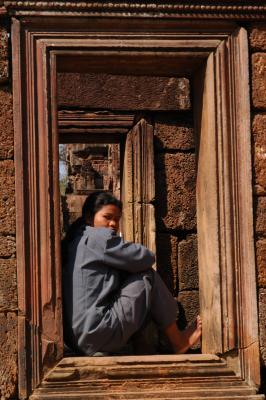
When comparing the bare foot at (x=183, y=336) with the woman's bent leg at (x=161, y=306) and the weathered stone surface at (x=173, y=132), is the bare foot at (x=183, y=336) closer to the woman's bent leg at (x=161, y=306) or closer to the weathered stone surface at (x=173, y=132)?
the woman's bent leg at (x=161, y=306)

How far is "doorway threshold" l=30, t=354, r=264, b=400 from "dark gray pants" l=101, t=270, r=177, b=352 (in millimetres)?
317

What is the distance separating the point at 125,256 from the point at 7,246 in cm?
77

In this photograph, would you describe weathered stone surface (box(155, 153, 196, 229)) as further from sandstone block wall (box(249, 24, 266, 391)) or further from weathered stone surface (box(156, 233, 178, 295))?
sandstone block wall (box(249, 24, 266, 391))

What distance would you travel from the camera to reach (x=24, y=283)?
6.06 metres

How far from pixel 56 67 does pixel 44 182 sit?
719 mm

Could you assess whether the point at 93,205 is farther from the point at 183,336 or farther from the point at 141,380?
the point at 141,380

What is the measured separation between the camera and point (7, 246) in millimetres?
6113

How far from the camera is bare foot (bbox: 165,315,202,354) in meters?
6.71

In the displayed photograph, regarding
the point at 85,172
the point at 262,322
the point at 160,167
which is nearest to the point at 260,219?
the point at 262,322

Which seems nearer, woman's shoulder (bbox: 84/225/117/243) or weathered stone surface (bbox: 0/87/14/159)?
weathered stone surface (bbox: 0/87/14/159)

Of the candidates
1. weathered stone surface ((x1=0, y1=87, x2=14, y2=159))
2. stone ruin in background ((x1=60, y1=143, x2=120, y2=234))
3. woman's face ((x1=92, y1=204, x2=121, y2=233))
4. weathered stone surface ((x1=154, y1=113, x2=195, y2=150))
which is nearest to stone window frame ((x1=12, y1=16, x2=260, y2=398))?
weathered stone surface ((x1=0, y1=87, x2=14, y2=159))

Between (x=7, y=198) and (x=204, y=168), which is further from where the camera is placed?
(x=204, y=168)

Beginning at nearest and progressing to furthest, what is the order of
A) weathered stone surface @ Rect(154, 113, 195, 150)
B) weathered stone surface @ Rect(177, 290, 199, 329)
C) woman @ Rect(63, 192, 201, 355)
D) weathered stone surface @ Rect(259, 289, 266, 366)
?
weathered stone surface @ Rect(259, 289, 266, 366) < woman @ Rect(63, 192, 201, 355) < weathered stone surface @ Rect(177, 290, 199, 329) < weathered stone surface @ Rect(154, 113, 195, 150)

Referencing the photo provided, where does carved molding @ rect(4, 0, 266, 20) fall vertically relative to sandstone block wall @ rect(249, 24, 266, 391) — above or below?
above
